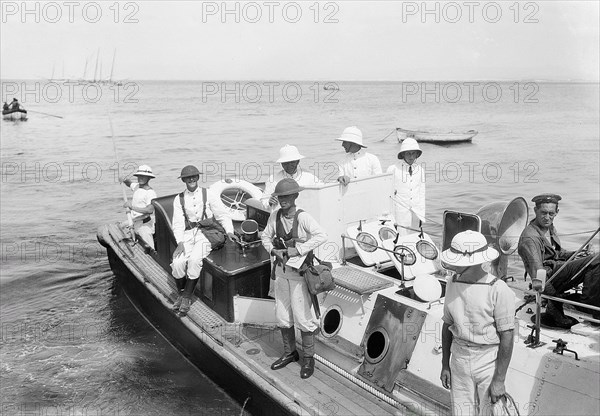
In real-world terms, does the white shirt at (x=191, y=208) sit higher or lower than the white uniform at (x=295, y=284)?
higher

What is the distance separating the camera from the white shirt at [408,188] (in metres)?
8.08

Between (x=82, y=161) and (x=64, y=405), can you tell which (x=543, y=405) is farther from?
(x=82, y=161)

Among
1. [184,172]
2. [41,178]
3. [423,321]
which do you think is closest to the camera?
[423,321]

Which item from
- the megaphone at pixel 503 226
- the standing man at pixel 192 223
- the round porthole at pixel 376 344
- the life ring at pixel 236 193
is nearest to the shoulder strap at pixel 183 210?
the standing man at pixel 192 223

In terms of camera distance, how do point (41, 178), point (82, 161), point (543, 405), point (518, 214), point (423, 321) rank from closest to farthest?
point (543, 405) → point (423, 321) → point (518, 214) → point (41, 178) → point (82, 161)

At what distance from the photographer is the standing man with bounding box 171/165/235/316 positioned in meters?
7.64

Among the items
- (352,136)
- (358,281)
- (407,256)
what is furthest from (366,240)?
(352,136)

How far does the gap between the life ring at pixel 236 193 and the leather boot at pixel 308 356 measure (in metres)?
3.71

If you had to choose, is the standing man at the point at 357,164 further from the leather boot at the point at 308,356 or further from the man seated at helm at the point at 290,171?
the leather boot at the point at 308,356

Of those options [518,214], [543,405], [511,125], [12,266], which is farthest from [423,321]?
[511,125]

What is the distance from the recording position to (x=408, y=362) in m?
5.66

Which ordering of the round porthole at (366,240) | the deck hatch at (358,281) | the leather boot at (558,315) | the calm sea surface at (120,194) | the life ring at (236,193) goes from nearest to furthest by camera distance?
the leather boot at (558,315), the deck hatch at (358,281), the round porthole at (366,240), the calm sea surface at (120,194), the life ring at (236,193)

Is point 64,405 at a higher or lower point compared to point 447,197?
lower

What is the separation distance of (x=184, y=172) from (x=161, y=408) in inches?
A: 131
